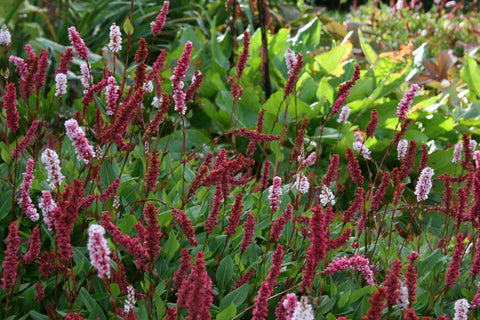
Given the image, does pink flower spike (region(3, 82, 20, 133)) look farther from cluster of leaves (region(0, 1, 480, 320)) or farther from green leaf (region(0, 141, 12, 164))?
green leaf (region(0, 141, 12, 164))

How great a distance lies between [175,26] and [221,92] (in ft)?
7.87

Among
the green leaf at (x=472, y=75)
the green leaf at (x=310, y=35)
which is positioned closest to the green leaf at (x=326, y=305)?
the green leaf at (x=310, y=35)

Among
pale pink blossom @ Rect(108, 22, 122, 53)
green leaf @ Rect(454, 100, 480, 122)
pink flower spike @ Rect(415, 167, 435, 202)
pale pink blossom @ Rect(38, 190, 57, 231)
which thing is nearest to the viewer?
pale pink blossom @ Rect(38, 190, 57, 231)

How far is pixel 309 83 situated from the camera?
354cm

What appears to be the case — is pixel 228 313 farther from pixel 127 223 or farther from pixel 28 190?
pixel 28 190

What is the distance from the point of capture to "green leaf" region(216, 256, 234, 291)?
1816 millimetres

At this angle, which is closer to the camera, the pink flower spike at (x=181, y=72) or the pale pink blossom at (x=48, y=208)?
the pale pink blossom at (x=48, y=208)

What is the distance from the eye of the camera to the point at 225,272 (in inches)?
71.6

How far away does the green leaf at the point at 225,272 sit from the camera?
1.82 metres

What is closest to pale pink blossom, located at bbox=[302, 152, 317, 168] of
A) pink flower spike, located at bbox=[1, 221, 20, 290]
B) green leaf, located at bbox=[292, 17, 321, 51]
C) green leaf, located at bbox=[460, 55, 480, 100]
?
pink flower spike, located at bbox=[1, 221, 20, 290]

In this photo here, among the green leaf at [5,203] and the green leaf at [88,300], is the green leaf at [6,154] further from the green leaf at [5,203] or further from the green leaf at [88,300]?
the green leaf at [88,300]

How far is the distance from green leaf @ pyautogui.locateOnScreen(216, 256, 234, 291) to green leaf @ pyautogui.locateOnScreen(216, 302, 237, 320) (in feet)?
0.86

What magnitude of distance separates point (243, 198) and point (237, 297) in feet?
2.34

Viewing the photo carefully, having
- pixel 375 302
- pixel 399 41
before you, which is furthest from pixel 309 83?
pixel 399 41
